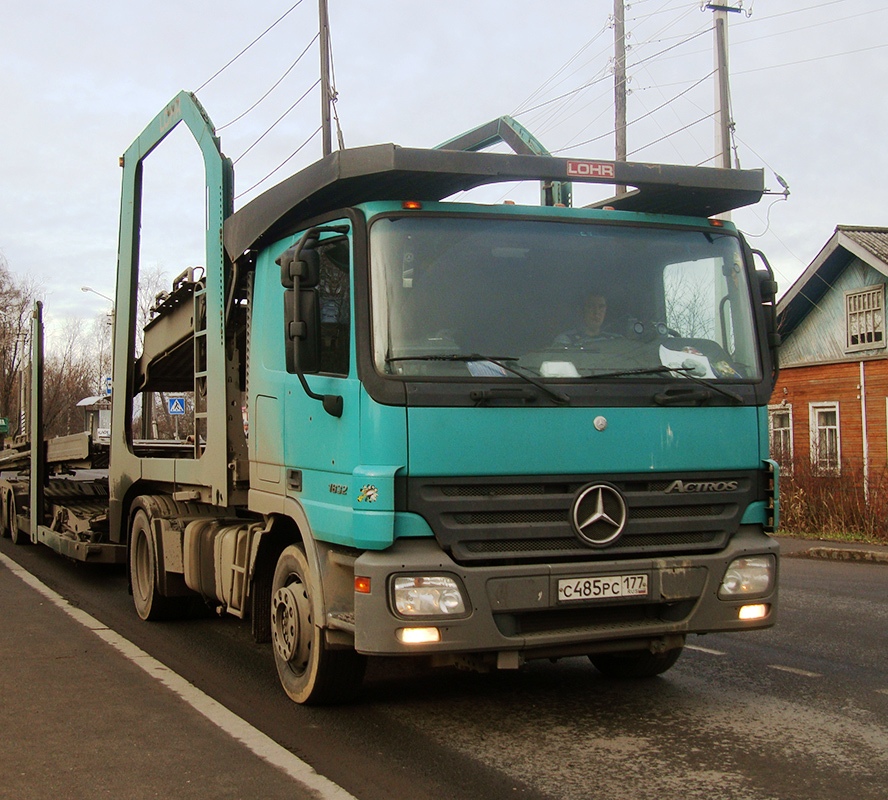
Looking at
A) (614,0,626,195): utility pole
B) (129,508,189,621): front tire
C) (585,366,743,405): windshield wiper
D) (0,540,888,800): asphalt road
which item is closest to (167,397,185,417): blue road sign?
(129,508,189,621): front tire

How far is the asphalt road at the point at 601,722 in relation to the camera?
453 centimetres

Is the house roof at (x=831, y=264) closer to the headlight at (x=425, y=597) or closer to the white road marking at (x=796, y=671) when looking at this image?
the white road marking at (x=796, y=671)

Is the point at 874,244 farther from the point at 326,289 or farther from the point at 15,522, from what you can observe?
the point at 326,289

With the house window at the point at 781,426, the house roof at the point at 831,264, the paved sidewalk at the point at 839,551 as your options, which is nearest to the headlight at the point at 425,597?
the paved sidewalk at the point at 839,551

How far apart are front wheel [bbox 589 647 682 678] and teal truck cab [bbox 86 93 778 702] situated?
3.13 feet

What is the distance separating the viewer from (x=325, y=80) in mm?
19547

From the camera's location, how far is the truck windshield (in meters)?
5.17

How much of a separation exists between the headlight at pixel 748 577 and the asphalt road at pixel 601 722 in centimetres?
65

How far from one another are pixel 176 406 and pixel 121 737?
178 inches

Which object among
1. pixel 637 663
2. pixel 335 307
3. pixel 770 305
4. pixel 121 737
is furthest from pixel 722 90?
pixel 121 737

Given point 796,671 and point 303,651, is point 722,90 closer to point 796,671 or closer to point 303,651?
point 796,671

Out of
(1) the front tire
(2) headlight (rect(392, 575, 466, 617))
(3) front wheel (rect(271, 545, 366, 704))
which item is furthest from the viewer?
(1) the front tire

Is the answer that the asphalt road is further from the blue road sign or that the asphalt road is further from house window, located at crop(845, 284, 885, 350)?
house window, located at crop(845, 284, 885, 350)

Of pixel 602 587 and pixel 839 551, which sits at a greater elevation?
pixel 602 587
